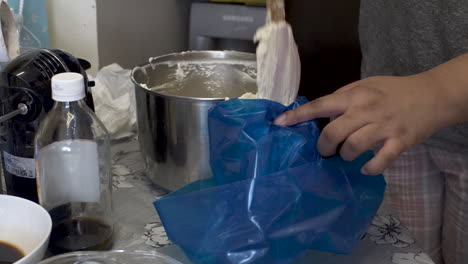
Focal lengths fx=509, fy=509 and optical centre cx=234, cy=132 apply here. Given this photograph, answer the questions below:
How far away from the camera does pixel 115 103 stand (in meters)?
0.94

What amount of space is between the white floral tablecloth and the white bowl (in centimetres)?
11

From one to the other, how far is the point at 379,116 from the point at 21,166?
44cm

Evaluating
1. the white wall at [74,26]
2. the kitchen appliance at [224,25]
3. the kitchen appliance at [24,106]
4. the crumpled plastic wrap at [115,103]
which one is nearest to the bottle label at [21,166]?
the kitchen appliance at [24,106]

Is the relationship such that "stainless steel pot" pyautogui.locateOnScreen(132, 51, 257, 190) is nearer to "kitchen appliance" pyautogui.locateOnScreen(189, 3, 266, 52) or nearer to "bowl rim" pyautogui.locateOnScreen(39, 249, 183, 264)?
"bowl rim" pyautogui.locateOnScreen(39, 249, 183, 264)

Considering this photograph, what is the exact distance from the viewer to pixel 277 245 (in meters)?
0.55

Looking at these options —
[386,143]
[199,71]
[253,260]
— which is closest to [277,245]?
[253,260]

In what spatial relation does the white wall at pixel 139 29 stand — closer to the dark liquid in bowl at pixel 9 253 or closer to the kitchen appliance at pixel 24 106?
the kitchen appliance at pixel 24 106

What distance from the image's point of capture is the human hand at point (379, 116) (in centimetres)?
54

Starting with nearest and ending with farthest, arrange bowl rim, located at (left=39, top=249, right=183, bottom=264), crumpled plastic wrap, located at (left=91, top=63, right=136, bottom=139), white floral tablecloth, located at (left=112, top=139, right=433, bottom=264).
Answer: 1. bowl rim, located at (left=39, top=249, right=183, bottom=264)
2. white floral tablecloth, located at (left=112, top=139, right=433, bottom=264)
3. crumpled plastic wrap, located at (left=91, top=63, right=136, bottom=139)

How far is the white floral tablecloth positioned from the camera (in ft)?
2.06

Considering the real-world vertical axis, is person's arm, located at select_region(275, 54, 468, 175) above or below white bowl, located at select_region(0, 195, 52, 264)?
above

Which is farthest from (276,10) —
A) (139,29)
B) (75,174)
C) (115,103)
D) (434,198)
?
(139,29)

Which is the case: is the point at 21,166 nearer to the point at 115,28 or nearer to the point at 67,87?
the point at 67,87

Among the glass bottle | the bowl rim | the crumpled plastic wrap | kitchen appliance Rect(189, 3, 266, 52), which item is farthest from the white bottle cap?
kitchen appliance Rect(189, 3, 266, 52)
